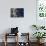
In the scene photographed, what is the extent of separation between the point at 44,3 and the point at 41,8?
0.81 ft

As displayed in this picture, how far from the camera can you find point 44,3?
6.87 metres

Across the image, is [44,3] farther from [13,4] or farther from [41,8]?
[13,4]

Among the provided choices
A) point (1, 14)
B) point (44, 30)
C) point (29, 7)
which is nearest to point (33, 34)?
point (44, 30)

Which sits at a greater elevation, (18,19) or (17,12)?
(17,12)

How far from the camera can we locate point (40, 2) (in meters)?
6.87

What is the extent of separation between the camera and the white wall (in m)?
6.83

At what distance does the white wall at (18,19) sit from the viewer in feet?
22.4

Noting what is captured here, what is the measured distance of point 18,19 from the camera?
6898mm

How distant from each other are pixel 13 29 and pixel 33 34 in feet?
2.90

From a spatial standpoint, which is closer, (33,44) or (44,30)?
(33,44)

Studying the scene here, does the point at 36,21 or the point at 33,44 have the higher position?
the point at 36,21

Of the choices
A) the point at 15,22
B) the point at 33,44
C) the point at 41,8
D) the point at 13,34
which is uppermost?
the point at 41,8

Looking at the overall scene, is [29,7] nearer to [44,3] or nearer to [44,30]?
[44,3]

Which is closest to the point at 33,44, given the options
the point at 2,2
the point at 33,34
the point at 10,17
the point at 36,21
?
the point at 33,34
